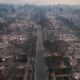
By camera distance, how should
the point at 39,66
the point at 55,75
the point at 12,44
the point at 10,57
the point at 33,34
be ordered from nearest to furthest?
the point at 55,75, the point at 39,66, the point at 10,57, the point at 12,44, the point at 33,34

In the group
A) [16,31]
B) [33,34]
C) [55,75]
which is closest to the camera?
[55,75]

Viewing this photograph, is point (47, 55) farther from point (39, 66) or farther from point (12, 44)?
point (12, 44)

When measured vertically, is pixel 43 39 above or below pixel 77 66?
above

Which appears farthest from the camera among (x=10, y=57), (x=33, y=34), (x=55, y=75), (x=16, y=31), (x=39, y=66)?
(x=16, y=31)

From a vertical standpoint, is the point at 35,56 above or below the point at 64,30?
below

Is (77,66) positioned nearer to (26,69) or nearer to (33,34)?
(26,69)

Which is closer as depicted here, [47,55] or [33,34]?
[47,55]

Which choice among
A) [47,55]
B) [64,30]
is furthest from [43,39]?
[64,30]

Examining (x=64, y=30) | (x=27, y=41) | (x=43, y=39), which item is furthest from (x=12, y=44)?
(x=64, y=30)

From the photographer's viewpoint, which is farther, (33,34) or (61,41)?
(33,34)
